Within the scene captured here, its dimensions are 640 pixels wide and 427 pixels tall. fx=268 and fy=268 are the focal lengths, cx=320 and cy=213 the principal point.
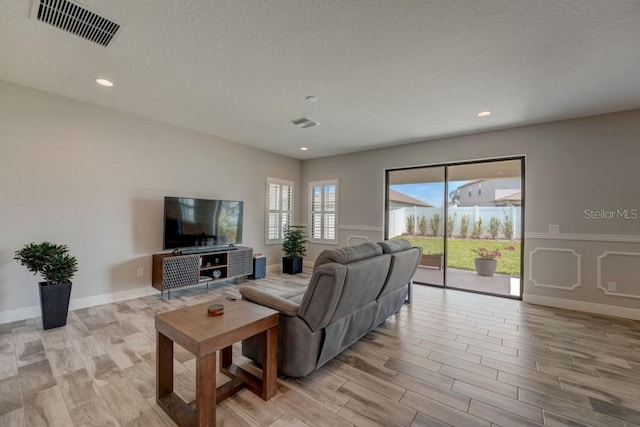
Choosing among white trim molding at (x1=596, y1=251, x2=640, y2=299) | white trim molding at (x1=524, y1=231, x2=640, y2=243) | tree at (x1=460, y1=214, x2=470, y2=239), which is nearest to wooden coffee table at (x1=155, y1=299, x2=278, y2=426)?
tree at (x1=460, y1=214, x2=470, y2=239)

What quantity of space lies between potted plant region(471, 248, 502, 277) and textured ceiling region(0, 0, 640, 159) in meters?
2.14

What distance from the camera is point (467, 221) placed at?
4.72m

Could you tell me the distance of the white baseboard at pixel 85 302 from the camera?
9.93 feet

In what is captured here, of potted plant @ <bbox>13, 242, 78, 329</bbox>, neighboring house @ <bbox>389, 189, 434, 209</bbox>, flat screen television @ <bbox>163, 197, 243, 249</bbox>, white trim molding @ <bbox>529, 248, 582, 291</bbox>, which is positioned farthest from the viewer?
neighboring house @ <bbox>389, 189, 434, 209</bbox>

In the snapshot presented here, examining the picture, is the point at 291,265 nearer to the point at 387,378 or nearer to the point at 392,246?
the point at 392,246

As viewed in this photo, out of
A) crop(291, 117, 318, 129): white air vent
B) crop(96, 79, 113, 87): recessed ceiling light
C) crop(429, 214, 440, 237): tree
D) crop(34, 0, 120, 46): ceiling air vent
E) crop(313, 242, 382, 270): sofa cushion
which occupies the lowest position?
crop(313, 242, 382, 270): sofa cushion

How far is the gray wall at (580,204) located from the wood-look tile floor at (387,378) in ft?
1.85

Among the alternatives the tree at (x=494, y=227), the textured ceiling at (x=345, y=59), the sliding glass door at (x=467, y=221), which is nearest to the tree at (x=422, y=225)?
the sliding glass door at (x=467, y=221)

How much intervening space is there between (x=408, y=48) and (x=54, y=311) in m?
4.40

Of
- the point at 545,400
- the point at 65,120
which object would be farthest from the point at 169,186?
the point at 545,400

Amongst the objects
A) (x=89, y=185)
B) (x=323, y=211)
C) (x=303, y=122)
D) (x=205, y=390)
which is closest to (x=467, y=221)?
(x=323, y=211)

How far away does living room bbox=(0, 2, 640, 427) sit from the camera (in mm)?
3088

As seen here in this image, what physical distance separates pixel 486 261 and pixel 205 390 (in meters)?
4.78

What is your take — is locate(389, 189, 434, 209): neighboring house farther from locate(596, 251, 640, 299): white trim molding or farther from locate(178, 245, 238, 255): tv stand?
locate(178, 245, 238, 255): tv stand
